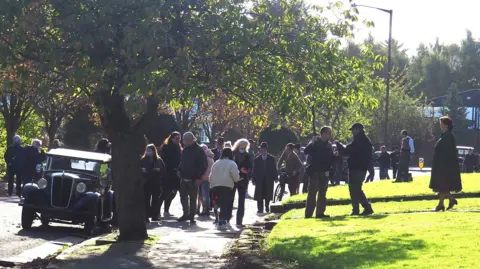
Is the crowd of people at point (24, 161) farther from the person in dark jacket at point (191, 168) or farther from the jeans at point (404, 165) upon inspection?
the jeans at point (404, 165)

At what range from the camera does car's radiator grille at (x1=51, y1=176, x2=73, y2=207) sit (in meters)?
16.3

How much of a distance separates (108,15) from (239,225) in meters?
7.50

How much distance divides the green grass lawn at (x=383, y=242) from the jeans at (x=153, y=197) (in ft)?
12.6

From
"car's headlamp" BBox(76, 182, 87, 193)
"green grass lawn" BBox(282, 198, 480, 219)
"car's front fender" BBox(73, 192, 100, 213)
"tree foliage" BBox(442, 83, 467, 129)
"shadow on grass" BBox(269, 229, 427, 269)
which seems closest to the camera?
"shadow on grass" BBox(269, 229, 427, 269)

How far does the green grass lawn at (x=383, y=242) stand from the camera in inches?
387

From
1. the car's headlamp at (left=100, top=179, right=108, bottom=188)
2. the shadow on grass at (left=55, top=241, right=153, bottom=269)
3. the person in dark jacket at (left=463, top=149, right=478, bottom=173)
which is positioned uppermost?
the person in dark jacket at (left=463, top=149, right=478, bottom=173)

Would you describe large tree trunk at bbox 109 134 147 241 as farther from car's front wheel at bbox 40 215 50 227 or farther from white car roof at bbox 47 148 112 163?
white car roof at bbox 47 148 112 163

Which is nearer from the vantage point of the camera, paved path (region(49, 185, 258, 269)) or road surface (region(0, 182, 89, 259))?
paved path (region(49, 185, 258, 269))

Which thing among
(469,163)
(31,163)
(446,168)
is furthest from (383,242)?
(469,163)

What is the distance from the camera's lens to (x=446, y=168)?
17297 millimetres

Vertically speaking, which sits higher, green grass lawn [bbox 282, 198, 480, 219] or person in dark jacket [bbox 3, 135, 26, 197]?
person in dark jacket [bbox 3, 135, 26, 197]

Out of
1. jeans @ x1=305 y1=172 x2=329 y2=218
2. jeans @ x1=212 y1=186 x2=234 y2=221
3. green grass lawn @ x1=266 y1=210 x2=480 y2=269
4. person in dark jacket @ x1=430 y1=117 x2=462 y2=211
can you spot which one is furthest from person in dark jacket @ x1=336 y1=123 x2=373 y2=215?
jeans @ x1=212 y1=186 x2=234 y2=221

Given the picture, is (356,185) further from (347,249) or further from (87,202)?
(347,249)

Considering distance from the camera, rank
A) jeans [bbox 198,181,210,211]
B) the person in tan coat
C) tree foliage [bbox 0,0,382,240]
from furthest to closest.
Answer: the person in tan coat
jeans [bbox 198,181,210,211]
tree foliage [bbox 0,0,382,240]
